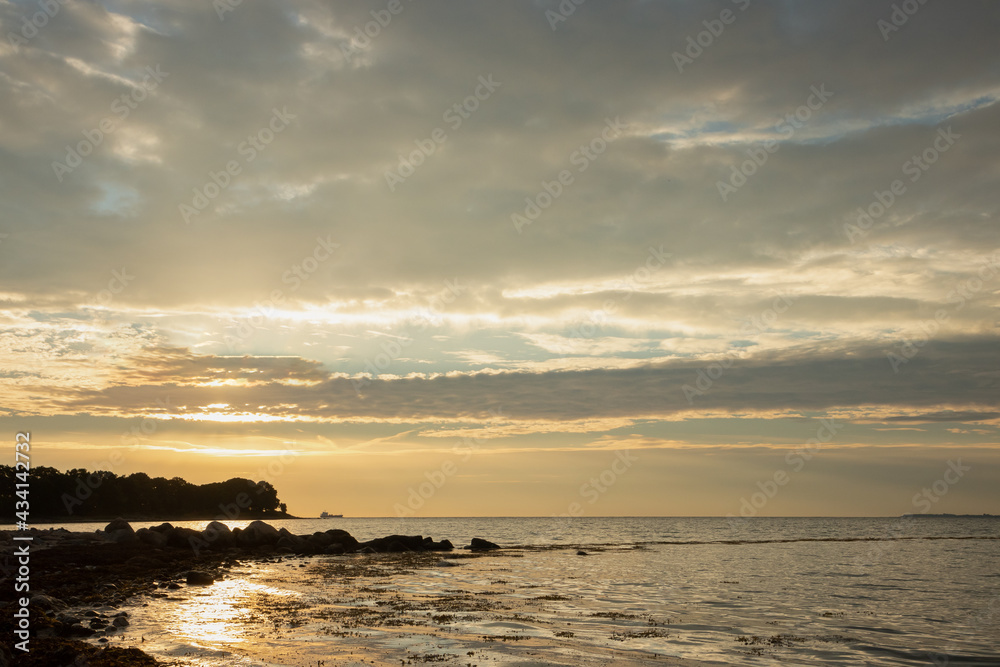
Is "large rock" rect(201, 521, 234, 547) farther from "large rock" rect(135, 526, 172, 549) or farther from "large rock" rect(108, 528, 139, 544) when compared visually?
"large rock" rect(108, 528, 139, 544)

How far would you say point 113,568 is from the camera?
42.1 m

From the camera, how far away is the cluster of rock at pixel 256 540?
64.8m

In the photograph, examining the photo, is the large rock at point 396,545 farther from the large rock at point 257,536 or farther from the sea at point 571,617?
the sea at point 571,617

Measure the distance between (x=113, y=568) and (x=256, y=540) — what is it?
3491 cm

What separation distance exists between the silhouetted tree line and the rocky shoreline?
363ft

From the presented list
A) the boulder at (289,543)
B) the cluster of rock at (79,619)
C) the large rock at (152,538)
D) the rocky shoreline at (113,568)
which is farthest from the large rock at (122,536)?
the cluster of rock at (79,619)

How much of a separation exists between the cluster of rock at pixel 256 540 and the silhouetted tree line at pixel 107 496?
108m

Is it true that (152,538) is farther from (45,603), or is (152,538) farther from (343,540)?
(45,603)

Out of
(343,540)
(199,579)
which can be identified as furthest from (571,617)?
(343,540)

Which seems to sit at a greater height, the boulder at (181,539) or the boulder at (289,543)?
the boulder at (181,539)

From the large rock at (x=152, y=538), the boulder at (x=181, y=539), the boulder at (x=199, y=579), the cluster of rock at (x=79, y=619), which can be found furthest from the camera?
the boulder at (x=181, y=539)

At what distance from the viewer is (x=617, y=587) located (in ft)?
141

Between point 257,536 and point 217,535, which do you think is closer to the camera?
point 217,535

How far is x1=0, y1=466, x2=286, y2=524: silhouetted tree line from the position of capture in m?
154
